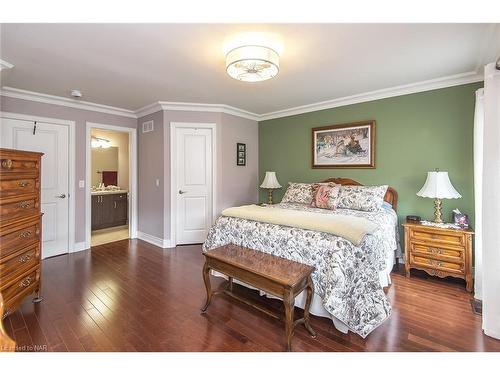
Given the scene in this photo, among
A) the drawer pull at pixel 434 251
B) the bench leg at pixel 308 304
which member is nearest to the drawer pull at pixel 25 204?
the bench leg at pixel 308 304

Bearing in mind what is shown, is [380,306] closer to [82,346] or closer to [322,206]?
[322,206]

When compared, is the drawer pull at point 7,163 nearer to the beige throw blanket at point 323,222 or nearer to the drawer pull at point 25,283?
the drawer pull at point 25,283

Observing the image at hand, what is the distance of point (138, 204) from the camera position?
14.7 feet

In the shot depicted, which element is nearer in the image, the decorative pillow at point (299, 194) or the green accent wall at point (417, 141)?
the green accent wall at point (417, 141)

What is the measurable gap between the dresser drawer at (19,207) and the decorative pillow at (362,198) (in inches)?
132

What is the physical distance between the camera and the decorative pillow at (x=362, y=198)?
9.86 feet

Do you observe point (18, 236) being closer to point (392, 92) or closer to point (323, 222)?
point (323, 222)

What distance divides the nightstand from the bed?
0.58m

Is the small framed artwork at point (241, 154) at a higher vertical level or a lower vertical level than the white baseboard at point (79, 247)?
higher

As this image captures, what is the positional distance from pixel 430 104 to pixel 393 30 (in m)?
1.66

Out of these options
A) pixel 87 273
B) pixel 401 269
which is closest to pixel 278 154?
pixel 401 269

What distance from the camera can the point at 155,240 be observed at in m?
4.19

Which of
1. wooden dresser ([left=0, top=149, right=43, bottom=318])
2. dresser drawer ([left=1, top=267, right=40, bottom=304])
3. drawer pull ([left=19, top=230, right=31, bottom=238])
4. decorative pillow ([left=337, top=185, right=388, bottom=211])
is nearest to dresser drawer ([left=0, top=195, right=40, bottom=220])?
wooden dresser ([left=0, top=149, right=43, bottom=318])

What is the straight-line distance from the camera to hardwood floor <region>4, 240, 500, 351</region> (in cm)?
170
